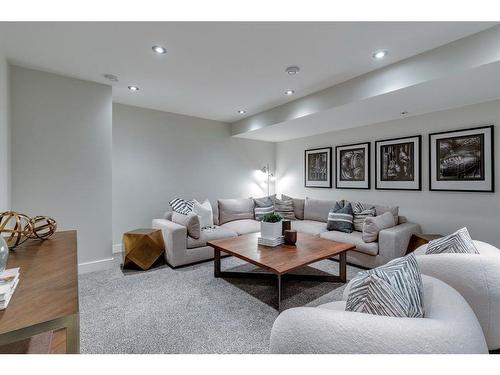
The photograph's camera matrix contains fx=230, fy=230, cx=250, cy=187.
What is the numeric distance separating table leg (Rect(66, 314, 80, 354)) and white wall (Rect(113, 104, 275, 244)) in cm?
319

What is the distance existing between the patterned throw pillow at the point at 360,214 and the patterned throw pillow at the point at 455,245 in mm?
1746

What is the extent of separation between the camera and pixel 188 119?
14.0 feet

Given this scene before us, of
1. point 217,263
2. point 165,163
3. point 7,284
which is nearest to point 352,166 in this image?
point 217,263

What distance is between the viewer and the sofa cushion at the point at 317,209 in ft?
13.3

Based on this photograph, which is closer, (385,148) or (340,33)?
(340,33)

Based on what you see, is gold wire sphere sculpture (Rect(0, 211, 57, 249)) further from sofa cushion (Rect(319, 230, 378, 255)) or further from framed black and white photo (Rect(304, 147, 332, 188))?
framed black and white photo (Rect(304, 147, 332, 188))

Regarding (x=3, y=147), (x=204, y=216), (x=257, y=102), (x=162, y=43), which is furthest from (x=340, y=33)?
(x=3, y=147)

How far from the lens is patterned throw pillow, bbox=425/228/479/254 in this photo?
57.9 inches

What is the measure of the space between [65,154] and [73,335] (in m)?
2.67

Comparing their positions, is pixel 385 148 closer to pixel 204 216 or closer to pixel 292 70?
pixel 292 70

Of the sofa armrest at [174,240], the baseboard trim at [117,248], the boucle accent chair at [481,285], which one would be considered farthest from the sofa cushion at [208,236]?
the boucle accent chair at [481,285]

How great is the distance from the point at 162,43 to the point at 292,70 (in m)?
1.31

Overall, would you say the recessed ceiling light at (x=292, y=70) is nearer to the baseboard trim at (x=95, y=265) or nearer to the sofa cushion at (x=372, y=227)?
the sofa cushion at (x=372, y=227)

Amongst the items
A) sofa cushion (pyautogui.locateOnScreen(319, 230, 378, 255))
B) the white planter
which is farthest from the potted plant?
sofa cushion (pyautogui.locateOnScreen(319, 230, 378, 255))
